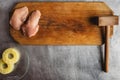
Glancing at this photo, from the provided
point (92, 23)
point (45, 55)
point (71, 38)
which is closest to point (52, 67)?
point (45, 55)

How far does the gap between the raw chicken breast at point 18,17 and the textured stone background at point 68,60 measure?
75 mm

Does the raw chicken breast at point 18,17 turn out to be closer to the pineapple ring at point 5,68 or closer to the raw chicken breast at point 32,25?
the raw chicken breast at point 32,25

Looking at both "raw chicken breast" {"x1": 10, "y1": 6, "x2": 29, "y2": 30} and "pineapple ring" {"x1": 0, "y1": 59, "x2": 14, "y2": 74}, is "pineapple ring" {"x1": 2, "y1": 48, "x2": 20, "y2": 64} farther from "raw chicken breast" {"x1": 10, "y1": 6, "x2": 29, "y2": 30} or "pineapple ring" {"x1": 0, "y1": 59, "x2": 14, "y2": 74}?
"raw chicken breast" {"x1": 10, "y1": 6, "x2": 29, "y2": 30}

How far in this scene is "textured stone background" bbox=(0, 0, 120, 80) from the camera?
4.81 feet

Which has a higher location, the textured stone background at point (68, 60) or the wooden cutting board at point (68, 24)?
the wooden cutting board at point (68, 24)

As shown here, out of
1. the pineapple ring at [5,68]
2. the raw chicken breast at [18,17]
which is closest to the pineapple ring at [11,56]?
the pineapple ring at [5,68]

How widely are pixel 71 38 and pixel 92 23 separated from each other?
0.14m

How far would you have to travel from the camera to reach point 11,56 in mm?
1453

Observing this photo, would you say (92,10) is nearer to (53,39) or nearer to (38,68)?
(53,39)

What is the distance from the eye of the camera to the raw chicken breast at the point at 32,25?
1.41 metres

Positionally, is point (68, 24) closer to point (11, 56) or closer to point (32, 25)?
point (32, 25)

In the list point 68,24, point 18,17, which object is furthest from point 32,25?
point 68,24

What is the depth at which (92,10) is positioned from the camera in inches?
57.1

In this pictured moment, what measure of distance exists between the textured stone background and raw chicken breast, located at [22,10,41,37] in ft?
0.36
